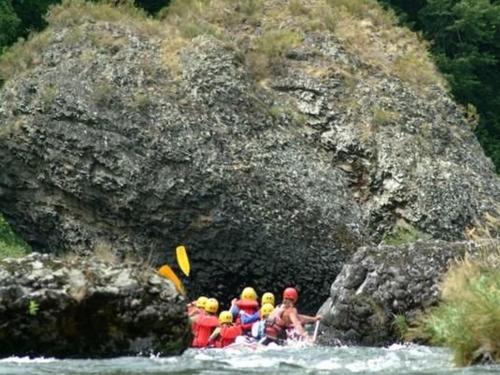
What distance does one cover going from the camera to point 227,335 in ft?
45.2

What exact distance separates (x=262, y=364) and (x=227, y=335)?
416 centimetres

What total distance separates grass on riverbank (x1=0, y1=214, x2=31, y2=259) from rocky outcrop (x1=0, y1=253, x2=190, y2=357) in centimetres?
826

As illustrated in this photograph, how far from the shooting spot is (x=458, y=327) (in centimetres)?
740

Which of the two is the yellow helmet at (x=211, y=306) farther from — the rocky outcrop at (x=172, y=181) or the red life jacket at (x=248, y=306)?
the rocky outcrop at (x=172, y=181)

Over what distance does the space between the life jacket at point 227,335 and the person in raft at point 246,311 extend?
537 mm

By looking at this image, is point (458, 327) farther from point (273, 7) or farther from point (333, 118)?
point (273, 7)

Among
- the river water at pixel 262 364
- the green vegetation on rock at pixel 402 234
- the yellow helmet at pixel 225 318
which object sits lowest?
the yellow helmet at pixel 225 318

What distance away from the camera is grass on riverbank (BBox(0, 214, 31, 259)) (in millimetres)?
18469

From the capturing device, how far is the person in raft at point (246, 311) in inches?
578

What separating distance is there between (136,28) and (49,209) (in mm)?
3817

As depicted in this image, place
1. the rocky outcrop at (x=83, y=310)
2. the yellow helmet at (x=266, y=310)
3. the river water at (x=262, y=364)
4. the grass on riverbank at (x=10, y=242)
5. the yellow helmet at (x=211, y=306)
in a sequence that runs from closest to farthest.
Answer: the river water at (x=262, y=364) → the rocky outcrop at (x=83, y=310) → the yellow helmet at (x=211, y=306) → the yellow helmet at (x=266, y=310) → the grass on riverbank at (x=10, y=242)

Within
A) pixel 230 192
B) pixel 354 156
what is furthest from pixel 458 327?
pixel 354 156

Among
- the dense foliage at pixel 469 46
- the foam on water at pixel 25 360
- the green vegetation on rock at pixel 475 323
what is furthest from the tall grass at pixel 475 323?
the dense foliage at pixel 469 46

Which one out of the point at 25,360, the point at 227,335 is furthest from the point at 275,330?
the point at 25,360
